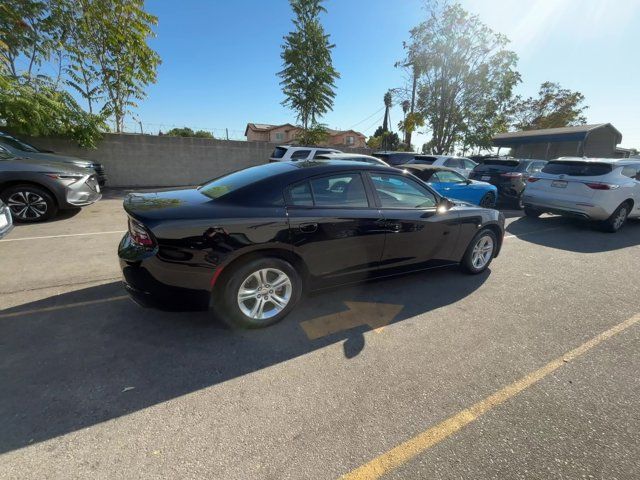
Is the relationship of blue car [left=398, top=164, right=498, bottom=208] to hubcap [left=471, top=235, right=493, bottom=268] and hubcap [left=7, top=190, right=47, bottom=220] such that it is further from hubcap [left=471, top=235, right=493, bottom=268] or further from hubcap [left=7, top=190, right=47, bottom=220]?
hubcap [left=7, top=190, right=47, bottom=220]

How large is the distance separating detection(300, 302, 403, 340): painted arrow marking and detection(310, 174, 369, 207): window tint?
1104mm

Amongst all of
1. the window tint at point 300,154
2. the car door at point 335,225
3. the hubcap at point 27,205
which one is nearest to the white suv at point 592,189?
the car door at point 335,225

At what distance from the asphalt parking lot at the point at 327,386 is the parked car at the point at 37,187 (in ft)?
8.84

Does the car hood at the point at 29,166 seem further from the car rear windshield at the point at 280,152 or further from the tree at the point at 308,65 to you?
the tree at the point at 308,65

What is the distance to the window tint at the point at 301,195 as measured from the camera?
288 centimetres

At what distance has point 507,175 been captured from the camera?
9984 mm

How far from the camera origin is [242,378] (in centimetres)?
229

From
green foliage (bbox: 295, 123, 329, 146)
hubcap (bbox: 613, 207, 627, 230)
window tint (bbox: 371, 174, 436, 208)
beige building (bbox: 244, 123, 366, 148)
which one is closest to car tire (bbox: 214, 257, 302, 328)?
window tint (bbox: 371, 174, 436, 208)

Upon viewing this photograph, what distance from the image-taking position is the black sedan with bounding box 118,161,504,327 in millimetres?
2484

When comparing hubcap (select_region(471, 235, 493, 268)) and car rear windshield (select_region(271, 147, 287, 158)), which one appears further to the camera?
car rear windshield (select_region(271, 147, 287, 158))

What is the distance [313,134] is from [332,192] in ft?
54.1

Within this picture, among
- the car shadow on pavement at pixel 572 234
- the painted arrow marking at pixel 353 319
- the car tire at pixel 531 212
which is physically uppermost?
the car tire at pixel 531 212

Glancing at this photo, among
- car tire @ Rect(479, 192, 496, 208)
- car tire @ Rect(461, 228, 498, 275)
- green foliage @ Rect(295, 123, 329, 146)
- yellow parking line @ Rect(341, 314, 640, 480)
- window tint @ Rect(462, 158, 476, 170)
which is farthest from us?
green foliage @ Rect(295, 123, 329, 146)

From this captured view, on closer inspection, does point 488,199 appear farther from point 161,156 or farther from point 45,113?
point 45,113
